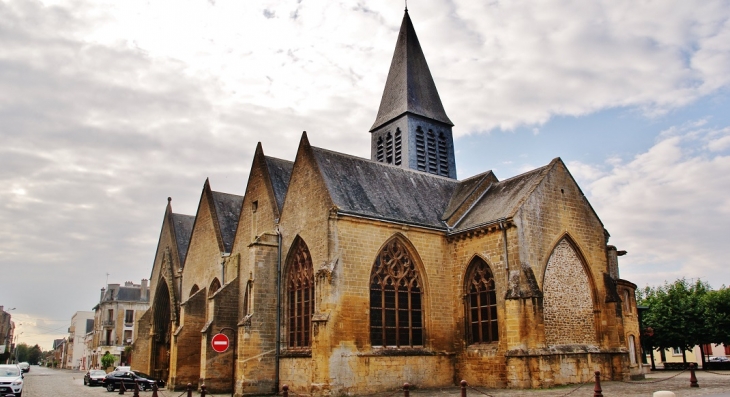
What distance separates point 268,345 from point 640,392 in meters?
13.5

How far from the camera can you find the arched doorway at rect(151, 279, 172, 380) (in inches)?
1303

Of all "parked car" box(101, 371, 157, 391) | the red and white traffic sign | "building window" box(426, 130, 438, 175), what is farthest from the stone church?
"building window" box(426, 130, 438, 175)

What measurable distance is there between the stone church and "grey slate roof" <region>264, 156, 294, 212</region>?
0.26 ft

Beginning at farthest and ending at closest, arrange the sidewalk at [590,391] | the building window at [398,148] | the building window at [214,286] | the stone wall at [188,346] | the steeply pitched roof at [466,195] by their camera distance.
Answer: the building window at [398,148], the building window at [214,286], the stone wall at [188,346], the steeply pitched roof at [466,195], the sidewalk at [590,391]

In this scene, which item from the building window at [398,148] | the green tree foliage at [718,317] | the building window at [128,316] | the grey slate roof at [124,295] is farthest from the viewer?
the grey slate roof at [124,295]

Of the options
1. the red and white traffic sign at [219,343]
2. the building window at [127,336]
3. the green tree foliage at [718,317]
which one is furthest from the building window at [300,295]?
the building window at [127,336]

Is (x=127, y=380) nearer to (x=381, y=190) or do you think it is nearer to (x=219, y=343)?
(x=219, y=343)

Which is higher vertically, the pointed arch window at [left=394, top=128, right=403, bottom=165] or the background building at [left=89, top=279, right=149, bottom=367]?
the pointed arch window at [left=394, top=128, right=403, bottom=165]

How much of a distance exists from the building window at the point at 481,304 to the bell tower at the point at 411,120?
11.2 m

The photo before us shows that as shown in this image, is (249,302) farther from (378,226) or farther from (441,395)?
(441,395)

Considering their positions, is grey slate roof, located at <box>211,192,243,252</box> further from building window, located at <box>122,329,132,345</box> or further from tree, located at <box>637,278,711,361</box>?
building window, located at <box>122,329,132,345</box>

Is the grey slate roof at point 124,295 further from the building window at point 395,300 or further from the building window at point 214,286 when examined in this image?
the building window at point 395,300

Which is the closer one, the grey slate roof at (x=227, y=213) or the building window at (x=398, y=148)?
the grey slate roof at (x=227, y=213)

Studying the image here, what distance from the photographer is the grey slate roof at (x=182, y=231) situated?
117 feet
